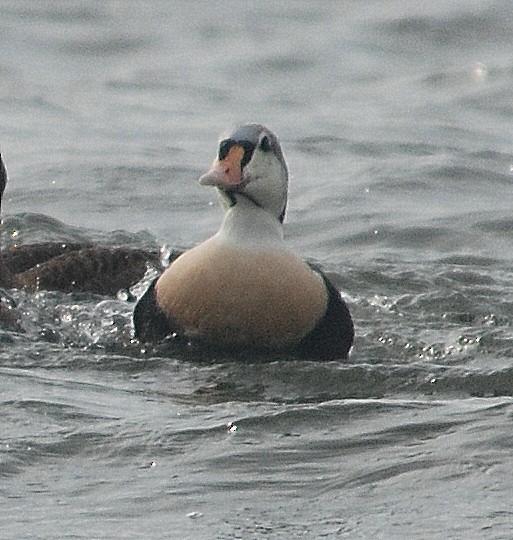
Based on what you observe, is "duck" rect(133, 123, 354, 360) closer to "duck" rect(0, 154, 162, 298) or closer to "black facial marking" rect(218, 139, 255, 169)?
"black facial marking" rect(218, 139, 255, 169)

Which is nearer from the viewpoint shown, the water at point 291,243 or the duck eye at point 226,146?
the water at point 291,243

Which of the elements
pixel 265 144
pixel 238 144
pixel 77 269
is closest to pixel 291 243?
pixel 77 269

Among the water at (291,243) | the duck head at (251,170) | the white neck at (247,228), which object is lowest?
the water at (291,243)

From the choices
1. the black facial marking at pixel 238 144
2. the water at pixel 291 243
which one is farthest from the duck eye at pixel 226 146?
the water at pixel 291 243

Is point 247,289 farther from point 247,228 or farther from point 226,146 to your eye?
point 226,146

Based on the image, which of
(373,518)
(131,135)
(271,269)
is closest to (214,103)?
(131,135)

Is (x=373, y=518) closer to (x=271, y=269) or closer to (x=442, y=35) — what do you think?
(x=271, y=269)

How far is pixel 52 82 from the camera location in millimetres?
15969

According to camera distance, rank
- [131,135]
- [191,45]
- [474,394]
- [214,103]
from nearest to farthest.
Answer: [474,394] → [131,135] → [214,103] → [191,45]

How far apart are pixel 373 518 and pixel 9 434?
137cm

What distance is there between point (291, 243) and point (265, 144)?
3.34 metres

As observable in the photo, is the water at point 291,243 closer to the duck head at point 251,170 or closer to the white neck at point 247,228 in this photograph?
the white neck at point 247,228

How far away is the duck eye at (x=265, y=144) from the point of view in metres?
8.09

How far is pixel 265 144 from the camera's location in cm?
810
